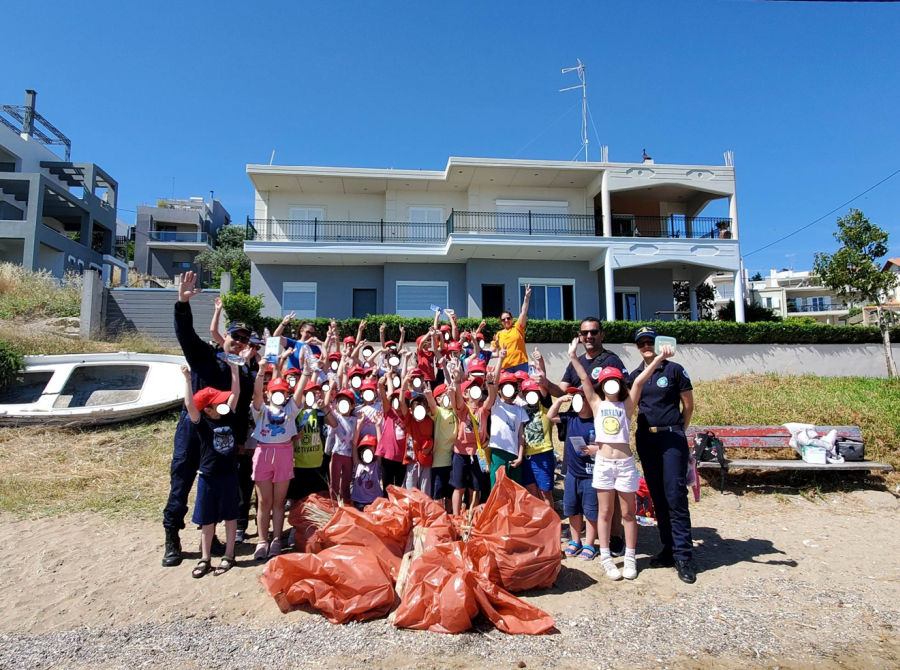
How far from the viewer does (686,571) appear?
4.08 meters

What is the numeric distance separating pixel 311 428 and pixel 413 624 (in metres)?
2.32

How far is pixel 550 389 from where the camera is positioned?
16.4ft

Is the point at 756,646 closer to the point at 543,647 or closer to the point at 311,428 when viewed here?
the point at 543,647

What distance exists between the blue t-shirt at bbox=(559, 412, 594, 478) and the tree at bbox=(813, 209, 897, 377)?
16346mm

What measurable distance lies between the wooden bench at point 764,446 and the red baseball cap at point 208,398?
Answer: 5.65 meters

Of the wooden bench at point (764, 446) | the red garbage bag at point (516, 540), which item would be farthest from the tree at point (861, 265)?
the red garbage bag at point (516, 540)

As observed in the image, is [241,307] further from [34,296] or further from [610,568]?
[610,568]

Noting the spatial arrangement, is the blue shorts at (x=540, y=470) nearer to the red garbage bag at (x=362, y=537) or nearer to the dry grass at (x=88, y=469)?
the red garbage bag at (x=362, y=537)

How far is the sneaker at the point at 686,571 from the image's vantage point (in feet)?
13.3

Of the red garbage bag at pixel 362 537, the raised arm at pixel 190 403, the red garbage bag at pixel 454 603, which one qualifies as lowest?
the red garbage bag at pixel 454 603

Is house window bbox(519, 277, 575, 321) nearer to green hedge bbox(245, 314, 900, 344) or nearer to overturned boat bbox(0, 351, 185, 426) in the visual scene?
green hedge bbox(245, 314, 900, 344)

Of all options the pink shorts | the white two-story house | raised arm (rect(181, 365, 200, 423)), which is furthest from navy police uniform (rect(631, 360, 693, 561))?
the white two-story house

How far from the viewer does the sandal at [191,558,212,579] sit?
410 centimetres

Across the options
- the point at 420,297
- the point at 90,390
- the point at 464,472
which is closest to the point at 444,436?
the point at 464,472
